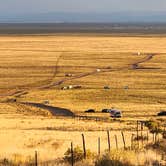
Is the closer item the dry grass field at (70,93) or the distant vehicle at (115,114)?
the dry grass field at (70,93)

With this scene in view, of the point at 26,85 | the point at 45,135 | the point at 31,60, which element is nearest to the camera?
the point at 45,135

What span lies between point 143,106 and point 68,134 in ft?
67.1

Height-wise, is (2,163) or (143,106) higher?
(2,163)


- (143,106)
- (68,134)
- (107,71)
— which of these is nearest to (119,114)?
(143,106)

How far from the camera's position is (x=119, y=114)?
4328cm

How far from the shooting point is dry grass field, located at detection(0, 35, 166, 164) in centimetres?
2866

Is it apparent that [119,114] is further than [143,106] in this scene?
No

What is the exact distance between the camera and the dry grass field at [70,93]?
2866 cm

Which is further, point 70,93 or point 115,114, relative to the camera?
point 70,93

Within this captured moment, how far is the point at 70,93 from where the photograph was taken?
59812 millimetres

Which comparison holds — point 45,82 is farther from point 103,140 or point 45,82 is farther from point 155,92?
point 103,140

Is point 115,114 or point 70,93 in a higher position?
point 115,114

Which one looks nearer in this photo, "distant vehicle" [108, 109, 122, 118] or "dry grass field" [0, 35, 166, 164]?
"dry grass field" [0, 35, 166, 164]

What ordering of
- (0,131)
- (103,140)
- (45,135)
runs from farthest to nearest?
(0,131), (45,135), (103,140)
